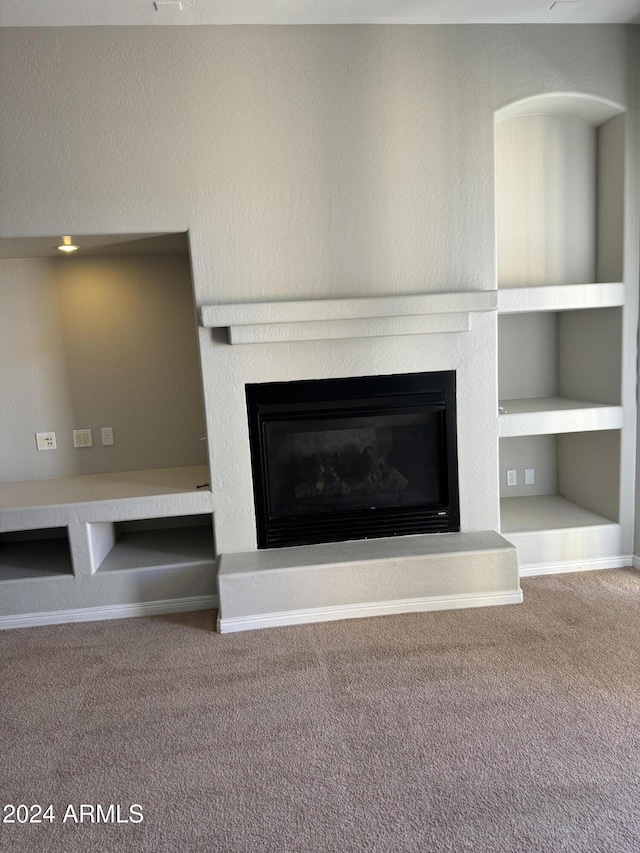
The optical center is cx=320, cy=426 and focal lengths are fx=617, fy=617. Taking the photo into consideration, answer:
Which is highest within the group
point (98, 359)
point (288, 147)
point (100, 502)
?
point (288, 147)

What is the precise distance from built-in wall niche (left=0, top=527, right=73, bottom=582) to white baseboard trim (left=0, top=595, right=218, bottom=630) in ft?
0.65

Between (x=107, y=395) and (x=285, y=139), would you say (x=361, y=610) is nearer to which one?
(x=107, y=395)

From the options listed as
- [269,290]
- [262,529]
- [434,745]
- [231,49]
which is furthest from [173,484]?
[231,49]

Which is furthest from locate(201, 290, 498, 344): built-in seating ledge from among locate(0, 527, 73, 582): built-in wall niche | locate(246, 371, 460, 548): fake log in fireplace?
locate(0, 527, 73, 582): built-in wall niche

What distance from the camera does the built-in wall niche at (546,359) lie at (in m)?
3.65

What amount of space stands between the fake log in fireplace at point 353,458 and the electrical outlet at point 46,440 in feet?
4.25

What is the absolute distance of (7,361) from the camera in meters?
3.54

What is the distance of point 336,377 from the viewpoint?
3174 mm

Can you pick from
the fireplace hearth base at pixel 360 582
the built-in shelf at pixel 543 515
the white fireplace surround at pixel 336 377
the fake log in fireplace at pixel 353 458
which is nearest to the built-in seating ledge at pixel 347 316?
the white fireplace surround at pixel 336 377

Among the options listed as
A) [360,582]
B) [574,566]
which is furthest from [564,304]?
[360,582]

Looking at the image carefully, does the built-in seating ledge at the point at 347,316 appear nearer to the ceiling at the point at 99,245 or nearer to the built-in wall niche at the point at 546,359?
the ceiling at the point at 99,245

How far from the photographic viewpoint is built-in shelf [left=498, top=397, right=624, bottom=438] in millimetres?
3352

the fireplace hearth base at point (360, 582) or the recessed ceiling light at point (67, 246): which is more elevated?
the recessed ceiling light at point (67, 246)

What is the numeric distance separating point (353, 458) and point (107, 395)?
152cm
